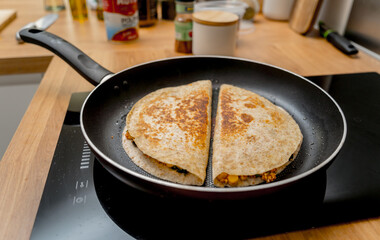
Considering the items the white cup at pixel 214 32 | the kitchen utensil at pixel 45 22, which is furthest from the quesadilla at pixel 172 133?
the kitchen utensil at pixel 45 22

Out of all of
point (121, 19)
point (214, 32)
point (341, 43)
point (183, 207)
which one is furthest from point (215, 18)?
point (183, 207)

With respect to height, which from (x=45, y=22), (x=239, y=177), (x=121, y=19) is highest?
(x=121, y=19)

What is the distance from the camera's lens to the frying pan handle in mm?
1087

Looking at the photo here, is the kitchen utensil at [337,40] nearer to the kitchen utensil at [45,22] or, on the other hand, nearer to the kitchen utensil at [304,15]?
the kitchen utensil at [304,15]

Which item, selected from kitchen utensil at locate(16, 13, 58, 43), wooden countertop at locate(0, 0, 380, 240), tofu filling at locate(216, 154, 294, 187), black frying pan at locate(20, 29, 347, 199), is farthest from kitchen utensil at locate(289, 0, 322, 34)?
kitchen utensil at locate(16, 13, 58, 43)

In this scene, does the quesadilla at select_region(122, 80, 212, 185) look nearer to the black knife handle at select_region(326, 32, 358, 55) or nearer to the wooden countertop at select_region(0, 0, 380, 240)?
the wooden countertop at select_region(0, 0, 380, 240)

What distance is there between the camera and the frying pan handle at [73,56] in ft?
3.57

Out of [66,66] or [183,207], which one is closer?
[183,207]

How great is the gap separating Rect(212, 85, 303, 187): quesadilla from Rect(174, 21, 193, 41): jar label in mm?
515

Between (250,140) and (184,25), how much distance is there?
32.5 inches

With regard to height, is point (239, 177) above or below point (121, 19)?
below

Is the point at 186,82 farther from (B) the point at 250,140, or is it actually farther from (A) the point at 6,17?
(A) the point at 6,17

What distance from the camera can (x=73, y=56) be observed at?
3.61ft

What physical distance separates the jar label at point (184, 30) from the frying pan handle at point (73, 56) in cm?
57
